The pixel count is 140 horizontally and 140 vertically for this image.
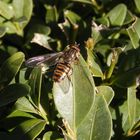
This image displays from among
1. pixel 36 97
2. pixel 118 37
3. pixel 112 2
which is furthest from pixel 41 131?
pixel 112 2

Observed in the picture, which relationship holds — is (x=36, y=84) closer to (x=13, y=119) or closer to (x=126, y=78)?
(x=13, y=119)

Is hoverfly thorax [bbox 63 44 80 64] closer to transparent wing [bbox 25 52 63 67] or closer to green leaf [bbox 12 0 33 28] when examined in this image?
transparent wing [bbox 25 52 63 67]

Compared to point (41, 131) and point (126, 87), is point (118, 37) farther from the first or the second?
point (41, 131)

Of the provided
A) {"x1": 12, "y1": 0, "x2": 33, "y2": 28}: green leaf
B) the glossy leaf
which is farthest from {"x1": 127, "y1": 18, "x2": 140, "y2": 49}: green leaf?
{"x1": 12, "y1": 0, "x2": 33, "y2": 28}: green leaf

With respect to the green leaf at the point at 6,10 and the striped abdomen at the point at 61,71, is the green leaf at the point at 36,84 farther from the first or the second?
the green leaf at the point at 6,10

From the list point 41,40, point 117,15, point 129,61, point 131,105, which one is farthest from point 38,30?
point 131,105

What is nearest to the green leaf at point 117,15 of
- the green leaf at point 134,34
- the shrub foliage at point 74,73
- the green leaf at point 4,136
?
the shrub foliage at point 74,73

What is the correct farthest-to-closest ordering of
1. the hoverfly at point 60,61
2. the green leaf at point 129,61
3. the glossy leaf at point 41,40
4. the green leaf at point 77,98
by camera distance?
the glossy leaf at point 41,40 < the green leaf at point 129,61 < the hoverfly at point 60,61 < the green leaf at point 77,98
